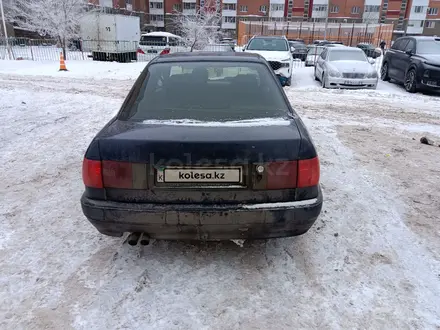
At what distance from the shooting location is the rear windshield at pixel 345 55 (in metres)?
13.1

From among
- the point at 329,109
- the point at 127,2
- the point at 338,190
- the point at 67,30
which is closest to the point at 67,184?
the point at 338,190

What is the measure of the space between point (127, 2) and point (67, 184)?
6383 cm

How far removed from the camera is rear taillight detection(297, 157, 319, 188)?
2.53 m

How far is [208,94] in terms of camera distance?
330 centimetres

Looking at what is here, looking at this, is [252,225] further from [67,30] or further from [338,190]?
[67,30]

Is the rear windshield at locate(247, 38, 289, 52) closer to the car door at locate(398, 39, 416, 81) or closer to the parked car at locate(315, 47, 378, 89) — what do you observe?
the parked car at locate(315, 47, 378, 89)

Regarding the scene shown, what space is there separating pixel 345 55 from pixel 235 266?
12.3m

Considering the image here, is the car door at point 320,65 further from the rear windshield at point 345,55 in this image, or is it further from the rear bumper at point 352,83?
the rear bumper at point 352,83

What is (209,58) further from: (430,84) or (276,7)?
(276,7)

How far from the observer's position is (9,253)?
9.85 feet

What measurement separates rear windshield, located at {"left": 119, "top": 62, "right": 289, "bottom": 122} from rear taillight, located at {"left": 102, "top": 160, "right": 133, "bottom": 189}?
52 centimetres

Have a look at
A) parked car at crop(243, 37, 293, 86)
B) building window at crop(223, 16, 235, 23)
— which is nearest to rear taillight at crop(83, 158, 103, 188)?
parked car at crop(243, 37, 293, 86)

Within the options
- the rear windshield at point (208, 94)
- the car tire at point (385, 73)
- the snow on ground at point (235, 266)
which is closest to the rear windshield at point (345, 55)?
the car tire at point (385, 73)

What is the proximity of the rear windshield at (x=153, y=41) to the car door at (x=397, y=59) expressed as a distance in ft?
42.4
